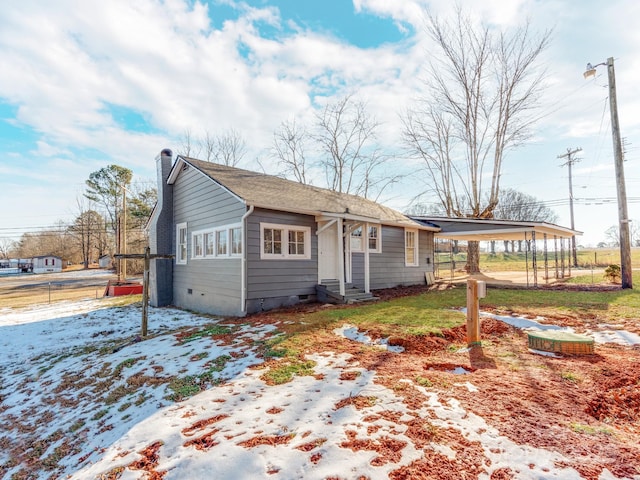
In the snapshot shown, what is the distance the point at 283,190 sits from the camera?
10.9 m

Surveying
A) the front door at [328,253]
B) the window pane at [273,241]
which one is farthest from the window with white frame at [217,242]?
the front door at [328,253]

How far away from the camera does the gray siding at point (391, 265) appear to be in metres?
11.5

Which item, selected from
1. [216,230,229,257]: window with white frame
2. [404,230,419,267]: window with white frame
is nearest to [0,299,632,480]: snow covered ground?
[216,230,229,257]: window with white frame

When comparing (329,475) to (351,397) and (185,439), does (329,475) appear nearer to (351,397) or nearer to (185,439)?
(351,397)

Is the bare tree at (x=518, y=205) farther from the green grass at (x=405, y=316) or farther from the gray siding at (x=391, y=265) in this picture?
the green grass at (x=405, y=316)

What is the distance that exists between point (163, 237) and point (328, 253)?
6296mm

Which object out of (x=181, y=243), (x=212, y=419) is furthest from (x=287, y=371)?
(x=181, y=243)

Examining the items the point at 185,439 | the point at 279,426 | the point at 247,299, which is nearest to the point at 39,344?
the point at 247,299

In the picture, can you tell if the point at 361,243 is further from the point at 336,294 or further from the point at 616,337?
the point at 616,337

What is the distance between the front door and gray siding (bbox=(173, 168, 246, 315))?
279 cm

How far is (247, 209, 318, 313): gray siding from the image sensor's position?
8.59 metres

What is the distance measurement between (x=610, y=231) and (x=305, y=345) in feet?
248

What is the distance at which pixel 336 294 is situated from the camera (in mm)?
9789

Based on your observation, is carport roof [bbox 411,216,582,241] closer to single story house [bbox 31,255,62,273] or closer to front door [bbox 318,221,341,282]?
front door [bbox 318,221,341,282]
